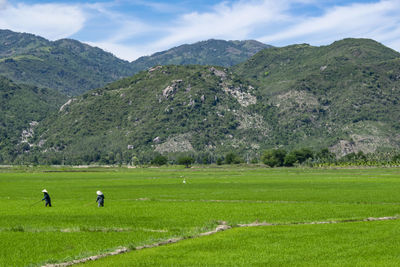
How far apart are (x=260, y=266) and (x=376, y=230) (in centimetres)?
1221

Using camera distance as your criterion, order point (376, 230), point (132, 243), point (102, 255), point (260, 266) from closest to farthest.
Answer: point (260, 266), point (102, 255), point (132, 243), point (376, 230)

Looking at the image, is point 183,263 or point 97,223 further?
point 97,223

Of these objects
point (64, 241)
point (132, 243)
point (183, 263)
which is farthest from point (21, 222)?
point (183, 263)

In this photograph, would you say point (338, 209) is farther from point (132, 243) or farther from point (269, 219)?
point (132, 243)

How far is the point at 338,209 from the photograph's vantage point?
42.5 metres

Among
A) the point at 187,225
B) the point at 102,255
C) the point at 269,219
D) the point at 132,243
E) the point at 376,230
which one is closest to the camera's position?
the point at 102,255

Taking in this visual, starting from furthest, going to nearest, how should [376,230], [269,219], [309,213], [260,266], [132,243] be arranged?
[309,213] → [269,219] → [376,230] → [132,243] → [260,266]

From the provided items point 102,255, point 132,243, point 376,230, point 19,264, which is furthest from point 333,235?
point 19,264

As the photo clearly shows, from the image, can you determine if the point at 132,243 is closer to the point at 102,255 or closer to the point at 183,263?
the point at 102,255

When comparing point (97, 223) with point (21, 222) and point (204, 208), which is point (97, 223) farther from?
point (204, 208)

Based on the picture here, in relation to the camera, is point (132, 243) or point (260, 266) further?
point (132, 243)

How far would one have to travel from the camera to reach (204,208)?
44.7 m

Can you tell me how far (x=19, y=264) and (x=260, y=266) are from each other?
34.0 feet

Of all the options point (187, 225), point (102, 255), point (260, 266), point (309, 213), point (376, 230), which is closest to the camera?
point (260, 266)
